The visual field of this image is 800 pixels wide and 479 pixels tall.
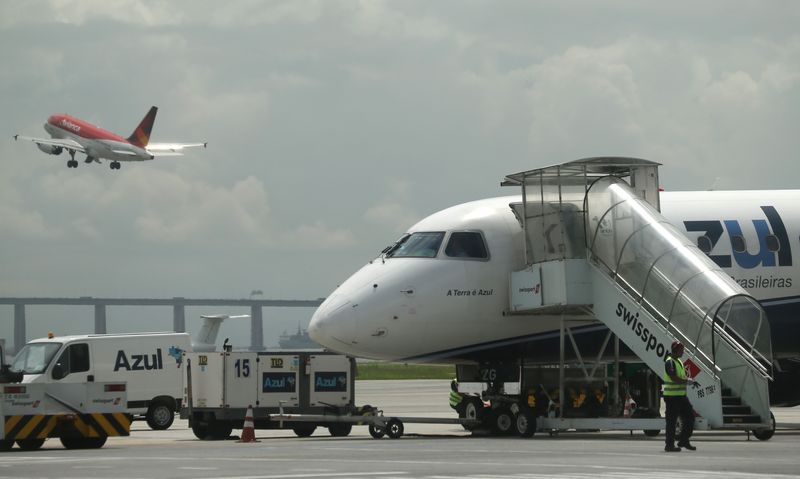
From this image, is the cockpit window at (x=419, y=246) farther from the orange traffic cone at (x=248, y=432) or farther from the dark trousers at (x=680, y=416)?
the dark trousers at (x=680, y=416)

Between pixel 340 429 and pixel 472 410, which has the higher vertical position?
pixel 472 410

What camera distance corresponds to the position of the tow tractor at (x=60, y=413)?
25641mm

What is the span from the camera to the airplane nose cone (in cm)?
2828

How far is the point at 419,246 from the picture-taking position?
96.3ft

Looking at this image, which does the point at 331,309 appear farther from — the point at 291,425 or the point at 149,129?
the point at 149,129

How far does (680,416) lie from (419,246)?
317 inches

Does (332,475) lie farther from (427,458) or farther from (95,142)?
(95,142)

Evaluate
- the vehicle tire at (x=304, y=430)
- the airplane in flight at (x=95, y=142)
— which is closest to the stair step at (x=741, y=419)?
the vehicle tire at (x=304, y=430)

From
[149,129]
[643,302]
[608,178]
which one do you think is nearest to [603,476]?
[643,302]

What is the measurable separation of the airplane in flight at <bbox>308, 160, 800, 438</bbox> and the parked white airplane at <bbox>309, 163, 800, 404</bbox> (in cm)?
2

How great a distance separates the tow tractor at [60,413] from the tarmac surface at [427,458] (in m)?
0.36

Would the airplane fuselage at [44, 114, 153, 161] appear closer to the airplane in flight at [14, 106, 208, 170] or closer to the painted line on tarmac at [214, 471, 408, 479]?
the airplane in flight at [14, 106, 208, 170]

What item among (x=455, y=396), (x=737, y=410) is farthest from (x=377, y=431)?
(x=737, y=410)

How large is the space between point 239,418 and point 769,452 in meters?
12.7
